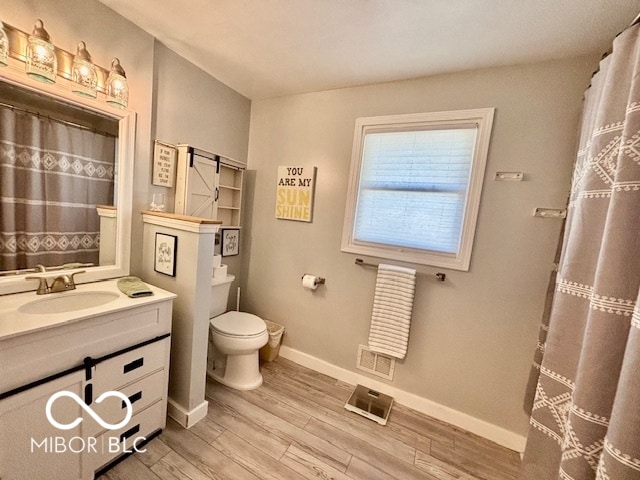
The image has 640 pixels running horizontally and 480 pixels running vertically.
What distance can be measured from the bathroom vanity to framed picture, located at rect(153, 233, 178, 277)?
0.17 metres

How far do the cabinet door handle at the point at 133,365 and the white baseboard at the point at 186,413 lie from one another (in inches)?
18.8

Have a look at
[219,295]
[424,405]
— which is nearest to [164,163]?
[219,295]

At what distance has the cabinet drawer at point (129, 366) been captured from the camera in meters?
1.19

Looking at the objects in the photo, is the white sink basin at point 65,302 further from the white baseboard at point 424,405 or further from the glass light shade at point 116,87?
the white baseboard at point 424,405

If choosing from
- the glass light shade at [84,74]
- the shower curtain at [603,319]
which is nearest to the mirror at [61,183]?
the glass light shade at [84,74]

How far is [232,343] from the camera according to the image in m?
1.85

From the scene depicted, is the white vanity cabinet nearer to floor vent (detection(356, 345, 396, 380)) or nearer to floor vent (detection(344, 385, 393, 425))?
floor vent (detection(344, 385, 393, 425))

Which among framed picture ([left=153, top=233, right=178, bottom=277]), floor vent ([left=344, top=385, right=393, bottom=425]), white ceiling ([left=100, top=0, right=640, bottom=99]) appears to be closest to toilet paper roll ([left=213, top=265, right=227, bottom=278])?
framed picture ([left=153, top=233, right=178, bottom=277])

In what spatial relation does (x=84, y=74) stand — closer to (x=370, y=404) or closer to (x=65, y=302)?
(x=65, y=302)

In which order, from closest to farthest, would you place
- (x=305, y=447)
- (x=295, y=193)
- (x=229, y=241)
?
(x=305, y=447) → (x=295, y=193) → (x=229, y=241)

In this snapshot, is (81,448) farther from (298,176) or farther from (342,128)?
(342,128)

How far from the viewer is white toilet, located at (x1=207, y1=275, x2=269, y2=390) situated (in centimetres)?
187

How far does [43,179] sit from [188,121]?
97 cm

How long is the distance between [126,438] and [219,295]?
987 mm
